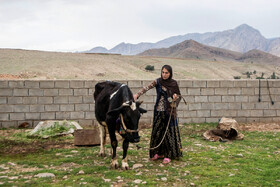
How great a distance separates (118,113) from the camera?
5180 millimetres

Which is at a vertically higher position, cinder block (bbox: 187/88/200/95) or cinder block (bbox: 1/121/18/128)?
cinder block (bbox: 187/88/200/95)

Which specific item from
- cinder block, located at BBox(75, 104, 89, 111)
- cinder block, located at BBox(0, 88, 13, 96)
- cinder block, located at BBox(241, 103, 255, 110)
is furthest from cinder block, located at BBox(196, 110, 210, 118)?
cinder block, located at BBox(0, 88, 13, 96)

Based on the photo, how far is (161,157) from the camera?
6176 millimetres

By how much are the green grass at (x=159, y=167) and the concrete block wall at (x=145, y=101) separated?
2.99 m

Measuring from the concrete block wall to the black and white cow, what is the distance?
3.94 metres

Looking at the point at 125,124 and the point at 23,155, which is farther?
the point at 23,155

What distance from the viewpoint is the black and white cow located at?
5.00 m

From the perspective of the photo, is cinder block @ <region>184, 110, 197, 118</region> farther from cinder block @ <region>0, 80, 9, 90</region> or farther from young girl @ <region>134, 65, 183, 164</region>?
cinder block @ <region>0, 80, 9, 90</region>

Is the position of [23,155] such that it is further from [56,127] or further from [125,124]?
[125,124]

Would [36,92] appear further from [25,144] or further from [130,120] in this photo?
[130,120]

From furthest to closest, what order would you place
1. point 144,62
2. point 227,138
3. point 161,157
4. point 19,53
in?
point 144,62, point 19,53, point 227,138, point 161,157

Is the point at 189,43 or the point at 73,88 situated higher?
the point at 189,43

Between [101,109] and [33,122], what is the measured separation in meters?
4.87

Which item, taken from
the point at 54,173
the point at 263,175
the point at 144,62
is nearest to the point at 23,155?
the point at 54,173
